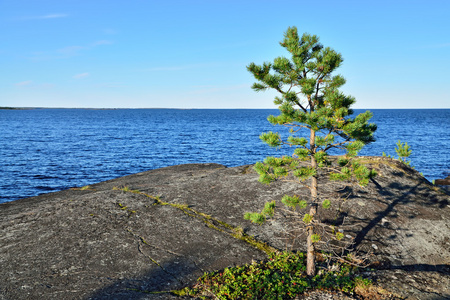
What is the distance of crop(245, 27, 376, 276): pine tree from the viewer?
19.6ft

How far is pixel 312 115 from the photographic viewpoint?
19.1 feet

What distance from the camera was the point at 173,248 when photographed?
7.49 metres

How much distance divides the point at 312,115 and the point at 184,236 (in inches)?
179

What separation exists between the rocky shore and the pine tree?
82cm

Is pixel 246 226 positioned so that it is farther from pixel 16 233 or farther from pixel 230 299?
pixel 16 233

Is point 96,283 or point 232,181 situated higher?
point 232,181

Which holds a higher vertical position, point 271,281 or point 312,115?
point 312,115

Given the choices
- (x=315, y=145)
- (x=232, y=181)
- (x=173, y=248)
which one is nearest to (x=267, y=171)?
(x=315, y=145)

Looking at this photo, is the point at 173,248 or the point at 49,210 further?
the point at 49,210

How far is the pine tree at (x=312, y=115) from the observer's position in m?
5.97

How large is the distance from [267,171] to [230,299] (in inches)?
105

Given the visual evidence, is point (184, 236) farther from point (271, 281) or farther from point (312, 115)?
point (312, 115)

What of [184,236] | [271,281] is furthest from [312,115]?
[184,236]

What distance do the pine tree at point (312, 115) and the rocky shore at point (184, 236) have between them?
82 centimetres
